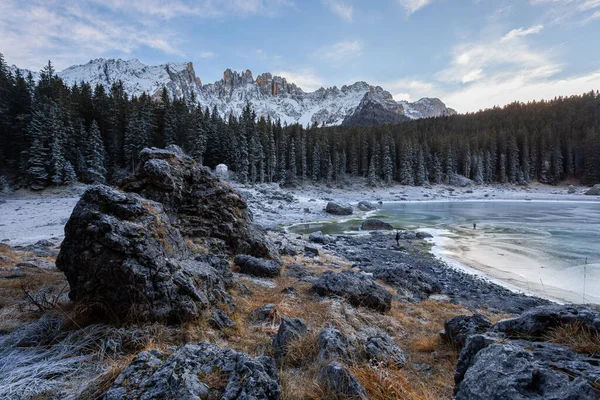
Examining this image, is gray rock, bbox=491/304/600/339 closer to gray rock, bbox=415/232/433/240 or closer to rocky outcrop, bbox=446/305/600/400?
rocky outcrop, bbox=446/305/600/400

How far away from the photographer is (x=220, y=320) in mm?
4484

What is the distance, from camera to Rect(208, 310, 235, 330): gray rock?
4371 millimetres

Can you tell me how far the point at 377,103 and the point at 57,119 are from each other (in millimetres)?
195400

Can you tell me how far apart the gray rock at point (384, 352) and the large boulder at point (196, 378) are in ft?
6.02

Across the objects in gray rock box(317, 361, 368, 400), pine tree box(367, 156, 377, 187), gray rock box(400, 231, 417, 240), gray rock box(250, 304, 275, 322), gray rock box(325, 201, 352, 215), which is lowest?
gray rock box(400, 231, 417, 240)

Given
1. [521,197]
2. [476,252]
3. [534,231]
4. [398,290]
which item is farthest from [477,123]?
[398,290]

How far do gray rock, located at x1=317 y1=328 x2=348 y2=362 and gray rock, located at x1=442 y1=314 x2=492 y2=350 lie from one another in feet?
6.74

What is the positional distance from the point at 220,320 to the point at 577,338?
14.6ft

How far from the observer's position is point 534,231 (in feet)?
76.6

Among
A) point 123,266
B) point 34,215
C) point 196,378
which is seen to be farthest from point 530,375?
point 34,215

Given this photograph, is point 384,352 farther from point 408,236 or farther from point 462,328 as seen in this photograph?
point 408,236

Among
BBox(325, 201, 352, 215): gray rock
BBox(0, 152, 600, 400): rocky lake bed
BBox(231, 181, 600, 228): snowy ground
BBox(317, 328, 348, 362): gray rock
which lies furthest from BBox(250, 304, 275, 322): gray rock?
BBox(325, 201, 352, 215): gray rock

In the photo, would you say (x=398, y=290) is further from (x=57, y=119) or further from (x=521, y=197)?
(x=521, y=197)

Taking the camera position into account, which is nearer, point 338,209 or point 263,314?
point 263,314
